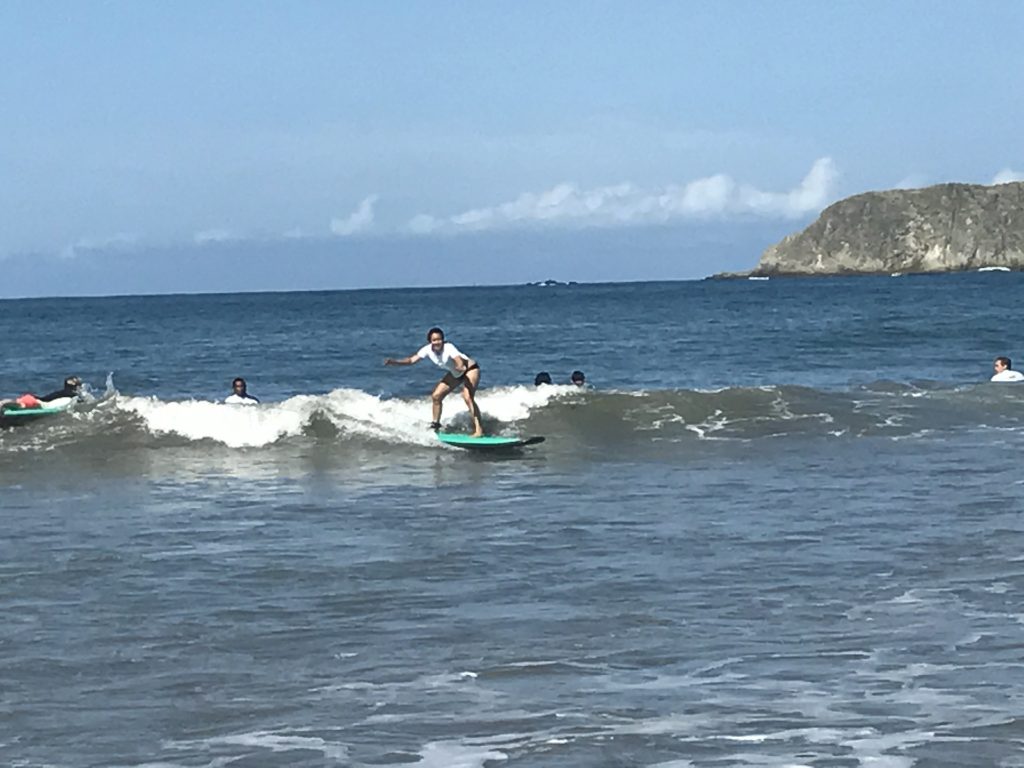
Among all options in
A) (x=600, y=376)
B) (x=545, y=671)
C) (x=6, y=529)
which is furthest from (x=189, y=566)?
(x=600, y=376)

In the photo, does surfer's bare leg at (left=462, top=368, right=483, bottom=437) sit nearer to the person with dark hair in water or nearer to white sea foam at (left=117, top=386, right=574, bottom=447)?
white sea foam at (left=117, top=386, right=574, bottom=447)

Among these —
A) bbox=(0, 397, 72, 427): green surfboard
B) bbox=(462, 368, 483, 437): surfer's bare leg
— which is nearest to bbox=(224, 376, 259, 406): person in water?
bbox=(0, 397, 72, 427): green surfboard

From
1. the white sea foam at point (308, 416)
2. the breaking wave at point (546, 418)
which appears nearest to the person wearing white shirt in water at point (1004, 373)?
the breaking wave at point (546, 418)

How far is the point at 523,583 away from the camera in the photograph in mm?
12086

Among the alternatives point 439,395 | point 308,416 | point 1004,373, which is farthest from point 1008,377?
point 308,416

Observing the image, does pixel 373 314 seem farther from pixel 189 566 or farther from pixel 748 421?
pixel 189 566

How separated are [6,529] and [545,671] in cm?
823

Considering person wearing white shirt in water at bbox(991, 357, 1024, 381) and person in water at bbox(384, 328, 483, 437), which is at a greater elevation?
person in water at bbox(384, 328, 483, 437)

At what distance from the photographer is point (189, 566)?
13.1m

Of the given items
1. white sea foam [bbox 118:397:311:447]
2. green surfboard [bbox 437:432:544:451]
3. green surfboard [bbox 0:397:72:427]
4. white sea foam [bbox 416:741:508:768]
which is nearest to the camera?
white sea foam [bbox 416:741:508:768]

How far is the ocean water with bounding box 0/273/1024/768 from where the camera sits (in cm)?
823

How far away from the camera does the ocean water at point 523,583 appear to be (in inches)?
324

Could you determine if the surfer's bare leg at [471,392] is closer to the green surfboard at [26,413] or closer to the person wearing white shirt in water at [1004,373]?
the green surfboard at [26,413]

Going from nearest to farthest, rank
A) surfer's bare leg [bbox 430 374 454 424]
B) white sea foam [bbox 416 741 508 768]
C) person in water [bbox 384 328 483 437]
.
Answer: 1. white sea foam [bbox 416 741 508 768]
2. person in water [bbox 384 328 483 437]
3. surfer's bare leg [bbox 430 374 454 424]
